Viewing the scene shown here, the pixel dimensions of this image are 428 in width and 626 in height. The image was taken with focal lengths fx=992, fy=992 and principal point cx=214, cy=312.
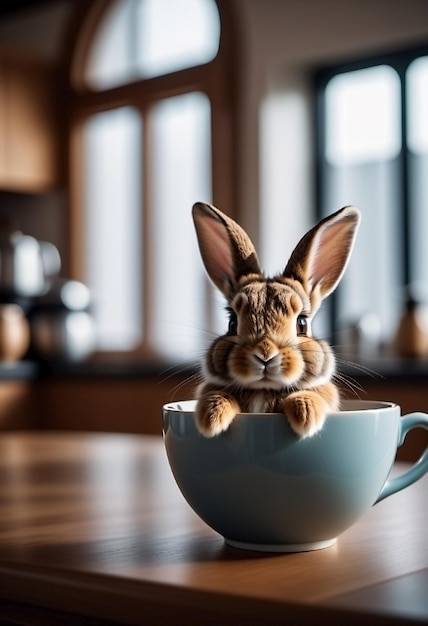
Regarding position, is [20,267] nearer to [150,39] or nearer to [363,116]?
[150,39]

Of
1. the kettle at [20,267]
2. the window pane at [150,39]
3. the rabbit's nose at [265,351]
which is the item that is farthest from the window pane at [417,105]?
the rabbit's nose at [265,351]

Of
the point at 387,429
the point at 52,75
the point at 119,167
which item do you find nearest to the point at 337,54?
the point at 119,167

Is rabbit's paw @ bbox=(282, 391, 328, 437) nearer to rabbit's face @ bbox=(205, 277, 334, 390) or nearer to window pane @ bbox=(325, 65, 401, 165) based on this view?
rabbit's face @ bbox=(205, 277, 334, 390)

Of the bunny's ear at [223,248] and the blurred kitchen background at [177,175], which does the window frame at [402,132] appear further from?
the bunny's ear at [223,248]

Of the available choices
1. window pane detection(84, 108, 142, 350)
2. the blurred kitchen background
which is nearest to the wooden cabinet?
the blurred kitchen background

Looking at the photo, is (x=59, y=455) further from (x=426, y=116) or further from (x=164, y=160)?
(x=164, y=160)
